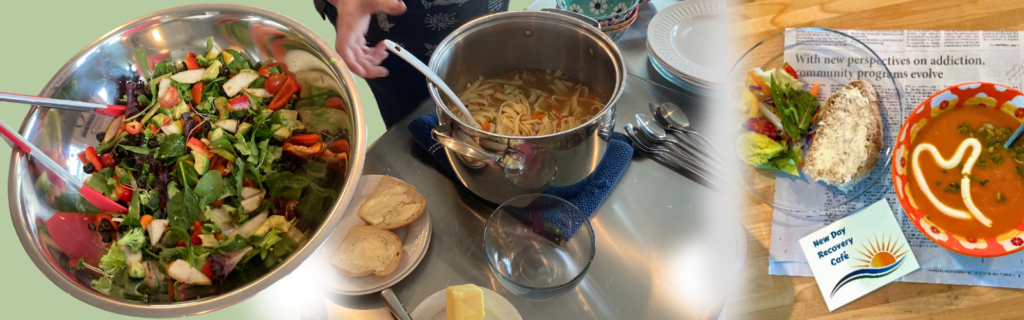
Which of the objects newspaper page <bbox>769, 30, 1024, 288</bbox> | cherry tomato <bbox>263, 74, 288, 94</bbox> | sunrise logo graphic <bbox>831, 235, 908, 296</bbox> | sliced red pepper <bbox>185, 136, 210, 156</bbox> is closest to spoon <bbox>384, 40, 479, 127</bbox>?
cherry tomato <bbox>263, 74, 288, 94</bbox>

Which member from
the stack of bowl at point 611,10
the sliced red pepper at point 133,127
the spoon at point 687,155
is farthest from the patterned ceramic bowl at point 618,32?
the sliced red pepper at point 133,127

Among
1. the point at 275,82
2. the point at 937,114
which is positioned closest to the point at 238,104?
the point at 275,82

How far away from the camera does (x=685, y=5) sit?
4.97 ft

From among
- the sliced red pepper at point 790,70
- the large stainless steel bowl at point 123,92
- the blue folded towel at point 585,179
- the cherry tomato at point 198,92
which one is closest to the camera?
the large stainless steel bowl at point 123,92

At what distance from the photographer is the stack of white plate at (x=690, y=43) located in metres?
1.37

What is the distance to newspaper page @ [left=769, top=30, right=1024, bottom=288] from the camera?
119 centimetres

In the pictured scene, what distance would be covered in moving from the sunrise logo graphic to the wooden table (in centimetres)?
4

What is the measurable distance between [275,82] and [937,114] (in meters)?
1.55

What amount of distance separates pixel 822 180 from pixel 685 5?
605 millimetres

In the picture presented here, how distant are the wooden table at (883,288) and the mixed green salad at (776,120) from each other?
115mm

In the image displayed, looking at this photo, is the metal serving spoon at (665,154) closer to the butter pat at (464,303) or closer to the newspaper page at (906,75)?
the newspaper page at (906,75)

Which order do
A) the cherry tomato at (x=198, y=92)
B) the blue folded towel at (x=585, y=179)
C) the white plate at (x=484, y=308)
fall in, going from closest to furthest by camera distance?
1. the white plate at (x=484, y=308)
2. the blue folded towel at (x=585, y=179)
3. the cherry tomato at (x=198, y=92)

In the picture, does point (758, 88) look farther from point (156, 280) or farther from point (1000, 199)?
point (156, 280)

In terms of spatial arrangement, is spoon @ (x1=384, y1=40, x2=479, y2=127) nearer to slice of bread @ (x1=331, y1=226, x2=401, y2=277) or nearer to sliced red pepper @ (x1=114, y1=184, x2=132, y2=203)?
slice of bread @ (x1=331, y1=226, x2=401, y2=277)
